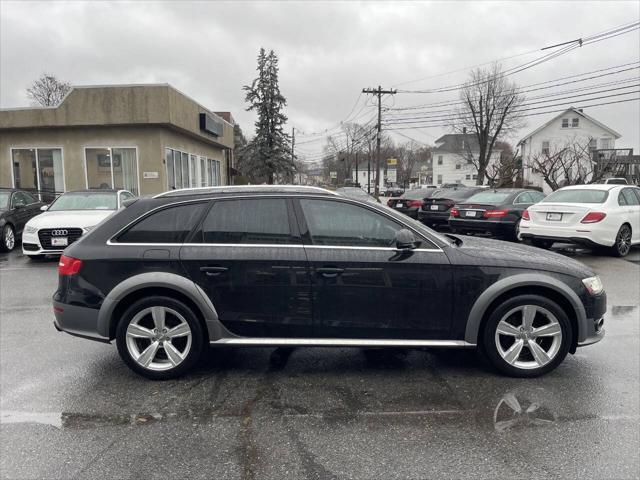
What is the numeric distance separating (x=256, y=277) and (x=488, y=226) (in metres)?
9.36

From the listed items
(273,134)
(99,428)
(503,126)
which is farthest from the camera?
(503,126)

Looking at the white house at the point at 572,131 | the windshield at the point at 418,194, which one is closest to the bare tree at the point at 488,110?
the white house at the point at 572,131

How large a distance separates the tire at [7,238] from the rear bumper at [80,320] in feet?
29.9

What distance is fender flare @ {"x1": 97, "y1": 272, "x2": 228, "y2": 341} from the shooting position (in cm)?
384

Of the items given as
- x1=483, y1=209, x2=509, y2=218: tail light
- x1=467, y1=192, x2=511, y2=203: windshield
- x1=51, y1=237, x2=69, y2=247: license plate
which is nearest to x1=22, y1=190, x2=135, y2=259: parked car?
x1=51, y1=237, x2=69, y2=247: license plate

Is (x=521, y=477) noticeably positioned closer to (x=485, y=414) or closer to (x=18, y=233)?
(x=485, y=414)

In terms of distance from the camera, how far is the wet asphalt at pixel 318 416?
2.81 m

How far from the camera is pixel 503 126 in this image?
4909 cm

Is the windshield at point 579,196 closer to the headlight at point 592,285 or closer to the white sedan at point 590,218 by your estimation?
the white sedan at point 590,218

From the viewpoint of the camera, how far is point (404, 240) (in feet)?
12.4

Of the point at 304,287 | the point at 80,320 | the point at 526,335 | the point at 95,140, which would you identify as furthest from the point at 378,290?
the point at 95,140

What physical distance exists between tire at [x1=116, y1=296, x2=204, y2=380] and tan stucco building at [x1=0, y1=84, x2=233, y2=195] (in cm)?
1550

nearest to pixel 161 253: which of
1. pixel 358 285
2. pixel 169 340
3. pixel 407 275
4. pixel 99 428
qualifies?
pixel 169 340

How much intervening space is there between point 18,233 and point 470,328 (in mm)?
12235
